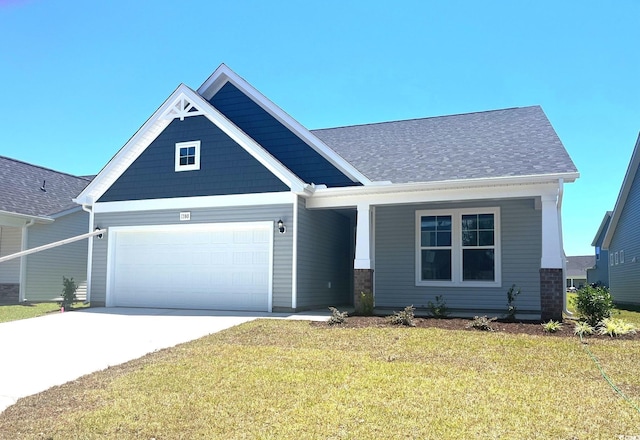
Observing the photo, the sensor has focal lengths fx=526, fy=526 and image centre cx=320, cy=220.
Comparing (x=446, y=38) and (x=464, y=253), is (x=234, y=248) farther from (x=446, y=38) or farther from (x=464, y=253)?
(x=446, y=38)

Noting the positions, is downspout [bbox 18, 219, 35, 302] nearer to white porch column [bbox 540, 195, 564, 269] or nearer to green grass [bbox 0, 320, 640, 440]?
green grass [bbox 0, 320, 640, 440]

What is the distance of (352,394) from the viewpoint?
5816mm

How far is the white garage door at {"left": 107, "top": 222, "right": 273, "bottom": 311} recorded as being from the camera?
13938mm

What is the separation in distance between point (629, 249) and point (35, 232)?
24.5 meters

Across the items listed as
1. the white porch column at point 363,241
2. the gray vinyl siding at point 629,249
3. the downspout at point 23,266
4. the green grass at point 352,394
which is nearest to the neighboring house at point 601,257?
the gray vinyl siding at point 629,249

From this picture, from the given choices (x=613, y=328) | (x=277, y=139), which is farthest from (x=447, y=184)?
(x=277, y=139)

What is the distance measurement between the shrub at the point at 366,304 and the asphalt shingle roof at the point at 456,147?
303 cm

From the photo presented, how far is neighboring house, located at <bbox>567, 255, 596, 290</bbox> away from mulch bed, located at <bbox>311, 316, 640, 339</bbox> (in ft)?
191

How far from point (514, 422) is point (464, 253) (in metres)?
9.86

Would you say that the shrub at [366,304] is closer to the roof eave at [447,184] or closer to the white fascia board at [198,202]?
the roof eave at [447,184]

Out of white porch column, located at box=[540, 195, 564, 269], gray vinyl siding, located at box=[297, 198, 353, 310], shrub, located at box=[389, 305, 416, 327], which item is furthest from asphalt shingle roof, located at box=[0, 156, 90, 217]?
white porch column, located at box=[540, 195, 564, 269]

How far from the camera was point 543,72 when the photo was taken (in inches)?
590

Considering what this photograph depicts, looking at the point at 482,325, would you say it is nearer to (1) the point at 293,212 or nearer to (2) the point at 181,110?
(1) the point at 293,212

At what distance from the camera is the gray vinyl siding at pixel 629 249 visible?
2175 cm
